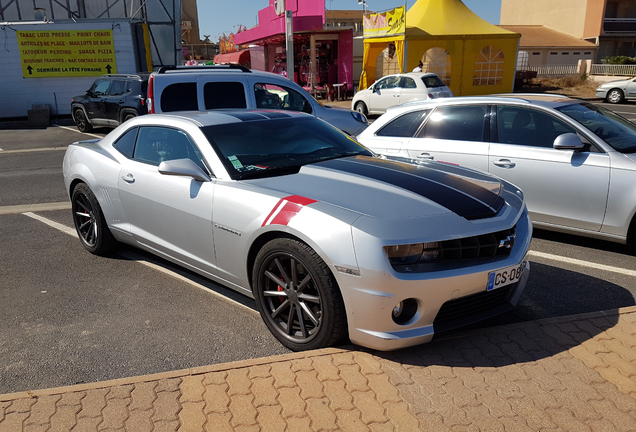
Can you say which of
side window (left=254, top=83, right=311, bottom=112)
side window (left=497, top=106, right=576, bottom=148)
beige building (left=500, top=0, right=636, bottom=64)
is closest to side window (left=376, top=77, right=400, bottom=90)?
side window (left=254, top=83, right=311, bottom=112)

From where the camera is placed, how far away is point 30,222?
6.87 meters

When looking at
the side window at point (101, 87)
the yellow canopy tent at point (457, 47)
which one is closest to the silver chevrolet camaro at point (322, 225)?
the side window at point (101, 87)

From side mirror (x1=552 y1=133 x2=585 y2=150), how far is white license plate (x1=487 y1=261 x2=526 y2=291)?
2126 millimetres

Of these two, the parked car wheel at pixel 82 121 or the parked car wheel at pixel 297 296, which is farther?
the parked car wheel at pixel 82 121

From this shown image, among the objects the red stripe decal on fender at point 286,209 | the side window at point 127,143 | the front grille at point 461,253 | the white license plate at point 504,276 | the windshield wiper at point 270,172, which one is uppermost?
the side window at point 127,143

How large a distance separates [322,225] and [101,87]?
14.8 m

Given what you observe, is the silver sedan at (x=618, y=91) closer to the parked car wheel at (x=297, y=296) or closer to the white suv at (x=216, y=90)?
the white suv at (x=216, y=90)

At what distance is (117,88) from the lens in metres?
15.1

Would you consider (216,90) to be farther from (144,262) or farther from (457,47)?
(457,47)

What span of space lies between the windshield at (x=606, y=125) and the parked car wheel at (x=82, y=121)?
1498cm

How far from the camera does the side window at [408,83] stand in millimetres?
17859

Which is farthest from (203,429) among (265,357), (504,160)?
(504,160)

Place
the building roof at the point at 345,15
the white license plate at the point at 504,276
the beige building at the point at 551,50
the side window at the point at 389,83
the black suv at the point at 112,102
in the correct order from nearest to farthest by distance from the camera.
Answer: the white license plate at the point at 504,276, the black suv at the point at 112,102, the side window at the point at 389,83, the beige building at the point at 551,50, the building roof at the point at 345,15

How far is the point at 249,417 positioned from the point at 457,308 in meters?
1.37
